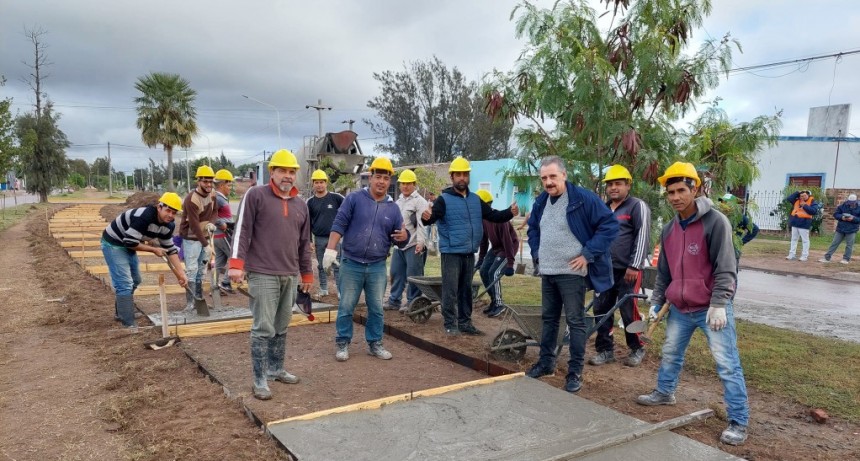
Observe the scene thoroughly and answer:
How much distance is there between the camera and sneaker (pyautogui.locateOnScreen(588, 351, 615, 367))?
5.18m

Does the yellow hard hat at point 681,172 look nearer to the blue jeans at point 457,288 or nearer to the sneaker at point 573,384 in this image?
the sneaker at point 573,384

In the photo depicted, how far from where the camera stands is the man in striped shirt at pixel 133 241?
18.9 ft

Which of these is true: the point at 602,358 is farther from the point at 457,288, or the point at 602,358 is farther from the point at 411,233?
the point at 411,233

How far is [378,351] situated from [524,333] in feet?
4.70

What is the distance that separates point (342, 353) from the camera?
17.2 ft

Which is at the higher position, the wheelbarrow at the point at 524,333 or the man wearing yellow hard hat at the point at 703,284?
the man wearing yellow hard hat at the point at 703,284

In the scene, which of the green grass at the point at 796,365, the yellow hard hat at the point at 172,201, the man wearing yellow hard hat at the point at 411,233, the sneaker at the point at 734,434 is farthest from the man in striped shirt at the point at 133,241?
the sneaker at the point at 734,434

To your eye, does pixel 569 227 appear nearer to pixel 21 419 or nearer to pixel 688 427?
pixel 688 427

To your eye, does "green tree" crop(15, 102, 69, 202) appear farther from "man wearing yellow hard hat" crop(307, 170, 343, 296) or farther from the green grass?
the green grass

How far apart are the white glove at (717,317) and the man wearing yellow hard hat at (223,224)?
233 inches

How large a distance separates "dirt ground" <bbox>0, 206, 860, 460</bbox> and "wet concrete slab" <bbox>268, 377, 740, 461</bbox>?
262 mm

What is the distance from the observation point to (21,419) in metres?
3.93

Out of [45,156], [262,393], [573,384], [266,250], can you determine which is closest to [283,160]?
[266,250]

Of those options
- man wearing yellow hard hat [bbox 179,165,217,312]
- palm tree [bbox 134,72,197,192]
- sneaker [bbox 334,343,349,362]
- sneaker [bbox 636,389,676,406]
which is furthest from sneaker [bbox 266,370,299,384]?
palm tree [bbox 134,72,197,192]
